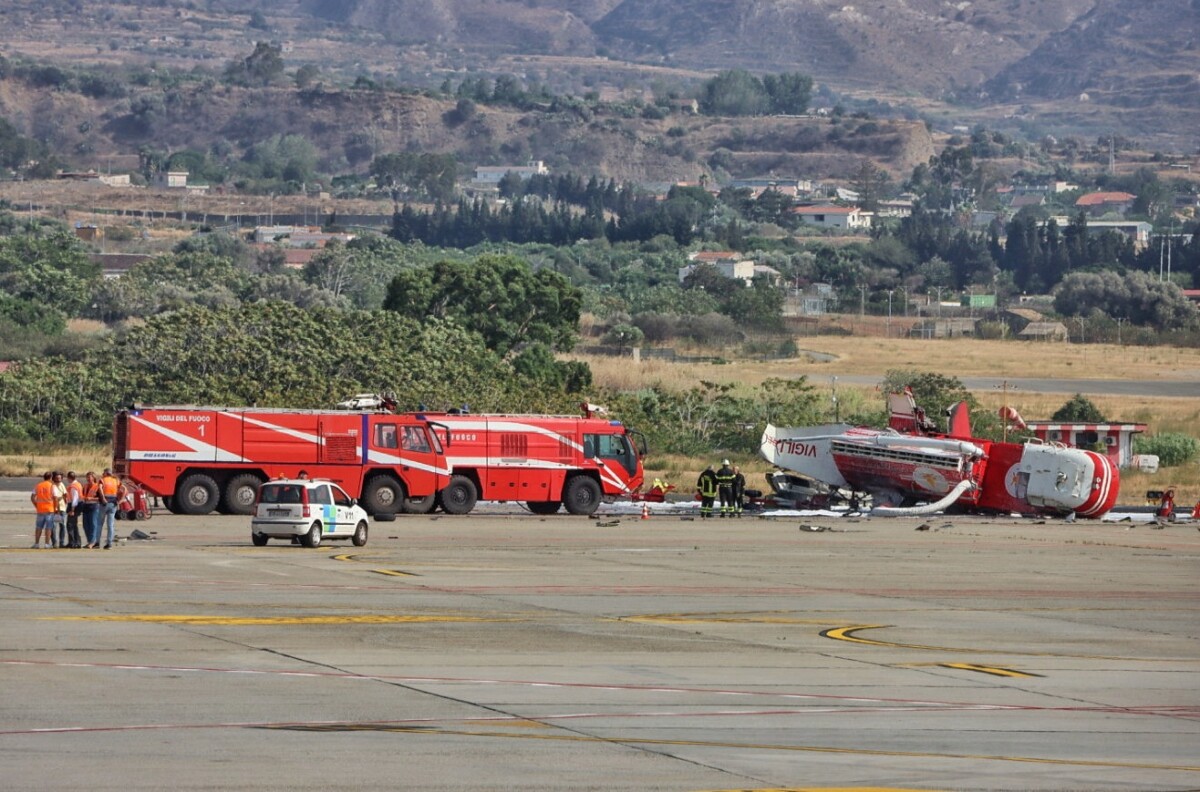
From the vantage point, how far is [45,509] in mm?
37062

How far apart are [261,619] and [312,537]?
12423 mm

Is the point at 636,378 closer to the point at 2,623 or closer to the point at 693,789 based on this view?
the point at 2,623

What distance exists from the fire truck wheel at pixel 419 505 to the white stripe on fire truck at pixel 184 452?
450 centimetres

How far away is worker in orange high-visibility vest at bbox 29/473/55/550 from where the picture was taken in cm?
3675

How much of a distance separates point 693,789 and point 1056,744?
3921mm

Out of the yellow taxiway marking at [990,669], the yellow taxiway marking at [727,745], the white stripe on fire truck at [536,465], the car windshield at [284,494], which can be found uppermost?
the white stripe on fire truck at [536,465]

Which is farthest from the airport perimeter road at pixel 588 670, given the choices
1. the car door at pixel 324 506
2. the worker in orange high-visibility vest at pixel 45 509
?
the car door at pixel 324 506

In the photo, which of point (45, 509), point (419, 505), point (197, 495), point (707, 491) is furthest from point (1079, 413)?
point (45, 509)

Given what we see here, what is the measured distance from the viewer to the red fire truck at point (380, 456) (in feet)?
154

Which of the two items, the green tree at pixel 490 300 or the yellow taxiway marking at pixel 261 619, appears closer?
the yellow taxiway marking at pixel 261 619

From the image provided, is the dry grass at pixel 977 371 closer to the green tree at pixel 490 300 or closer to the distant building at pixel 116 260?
the green tree at pixel 490 300

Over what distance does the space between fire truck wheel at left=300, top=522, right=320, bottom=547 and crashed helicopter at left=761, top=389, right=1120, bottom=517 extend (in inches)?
709

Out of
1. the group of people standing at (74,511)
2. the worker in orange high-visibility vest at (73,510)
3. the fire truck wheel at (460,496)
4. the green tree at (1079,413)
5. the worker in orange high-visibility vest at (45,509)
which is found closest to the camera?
the worker in orange high-visibility vest at (45,509)

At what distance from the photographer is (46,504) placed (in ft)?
121
